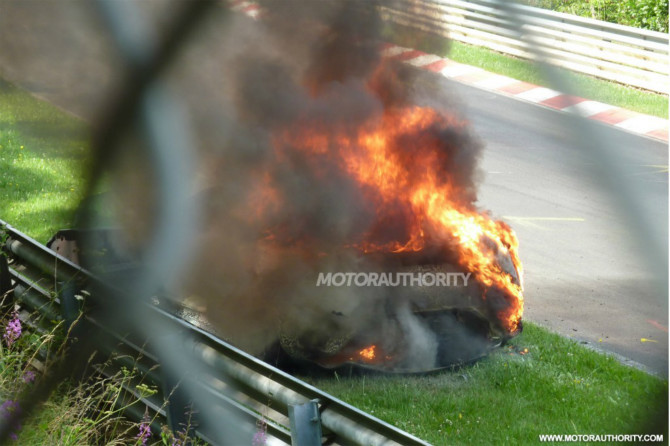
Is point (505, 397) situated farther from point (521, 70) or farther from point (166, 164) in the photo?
point (521, 70)

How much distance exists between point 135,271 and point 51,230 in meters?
3.50

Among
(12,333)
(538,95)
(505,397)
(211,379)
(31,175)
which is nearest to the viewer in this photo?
(538,95)

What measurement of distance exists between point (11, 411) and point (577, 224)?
7.76m

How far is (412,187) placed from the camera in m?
6.99

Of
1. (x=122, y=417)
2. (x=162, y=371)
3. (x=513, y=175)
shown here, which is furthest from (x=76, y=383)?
(x=513, y=175)

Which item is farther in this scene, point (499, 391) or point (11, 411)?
point (499, 391)

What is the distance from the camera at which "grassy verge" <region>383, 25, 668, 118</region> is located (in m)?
0.71

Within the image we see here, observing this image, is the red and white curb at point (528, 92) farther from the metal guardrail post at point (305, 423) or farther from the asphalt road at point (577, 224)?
the metal guardrail post at point (305, 423)

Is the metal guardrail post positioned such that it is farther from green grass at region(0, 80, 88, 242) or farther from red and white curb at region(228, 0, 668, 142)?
green grass at region(0, 80, 88, 242)

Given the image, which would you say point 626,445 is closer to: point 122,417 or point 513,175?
point 122,417

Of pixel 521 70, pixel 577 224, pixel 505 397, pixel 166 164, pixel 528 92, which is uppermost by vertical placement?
pixel 521 70
